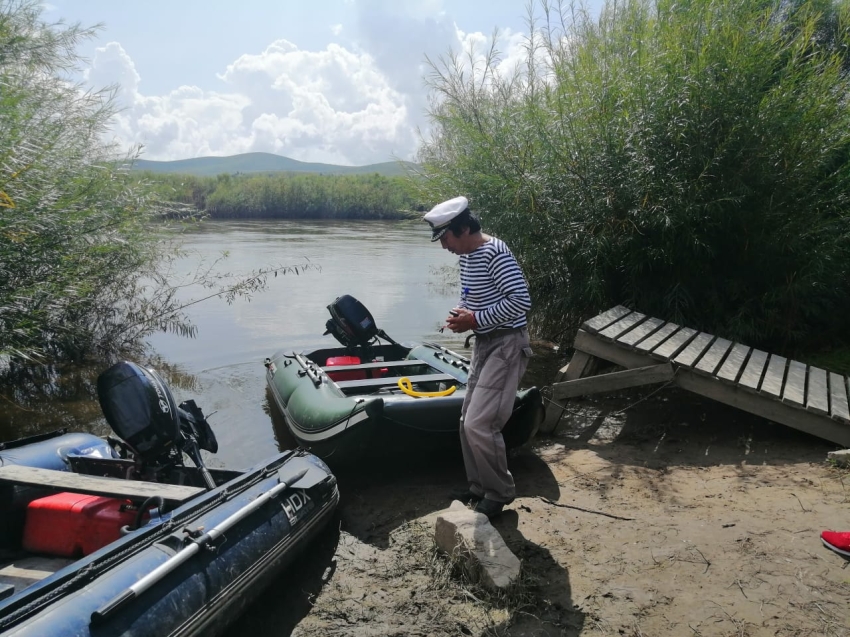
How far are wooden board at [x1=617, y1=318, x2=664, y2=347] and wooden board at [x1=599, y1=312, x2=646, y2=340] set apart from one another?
5 cm

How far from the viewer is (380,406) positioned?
454 centimetres

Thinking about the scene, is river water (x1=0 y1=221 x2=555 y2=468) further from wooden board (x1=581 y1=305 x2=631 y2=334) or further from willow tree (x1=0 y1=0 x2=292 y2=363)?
wooden board (x1=581 y1=305 x2=631 y2=334)

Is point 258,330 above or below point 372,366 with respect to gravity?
below

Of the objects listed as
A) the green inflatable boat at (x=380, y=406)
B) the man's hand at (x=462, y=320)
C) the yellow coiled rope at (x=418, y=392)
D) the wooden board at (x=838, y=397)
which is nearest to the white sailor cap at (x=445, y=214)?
the man's hand at (x=462, y=320)

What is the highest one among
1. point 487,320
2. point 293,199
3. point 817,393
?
point 293,199

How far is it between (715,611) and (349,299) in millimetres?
4699

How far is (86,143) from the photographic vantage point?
7.42 metres

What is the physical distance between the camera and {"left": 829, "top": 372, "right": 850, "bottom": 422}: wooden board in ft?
14.6

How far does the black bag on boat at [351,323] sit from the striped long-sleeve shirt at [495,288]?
3.07 metres

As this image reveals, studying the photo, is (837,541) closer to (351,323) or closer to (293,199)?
(351,323)

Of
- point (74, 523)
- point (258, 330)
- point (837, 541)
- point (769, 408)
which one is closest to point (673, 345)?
point (769, 408)

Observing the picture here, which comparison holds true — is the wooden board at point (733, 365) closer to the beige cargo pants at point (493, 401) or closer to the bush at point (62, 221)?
the beige cargo pants at point (493, 401)

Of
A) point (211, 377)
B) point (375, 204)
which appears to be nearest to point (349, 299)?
point (211, 377)

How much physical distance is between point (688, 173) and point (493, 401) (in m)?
3.72
